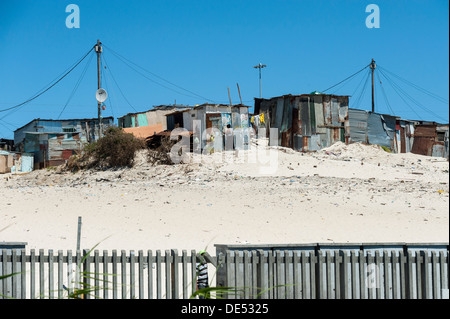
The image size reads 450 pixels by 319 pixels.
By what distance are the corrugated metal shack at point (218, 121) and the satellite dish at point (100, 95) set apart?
4.01 m

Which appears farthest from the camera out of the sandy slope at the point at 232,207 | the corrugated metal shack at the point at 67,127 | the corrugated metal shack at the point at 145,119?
the corrugated metal shack at the point at 67,127

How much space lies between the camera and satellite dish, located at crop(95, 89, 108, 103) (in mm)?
26359

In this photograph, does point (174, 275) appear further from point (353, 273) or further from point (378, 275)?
point (378, 275)

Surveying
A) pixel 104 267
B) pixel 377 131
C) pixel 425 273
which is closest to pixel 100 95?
pixel 377 131

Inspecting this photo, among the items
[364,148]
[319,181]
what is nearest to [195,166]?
[319,181]

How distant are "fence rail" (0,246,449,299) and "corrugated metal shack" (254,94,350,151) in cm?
2134

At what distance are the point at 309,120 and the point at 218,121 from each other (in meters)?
5.43

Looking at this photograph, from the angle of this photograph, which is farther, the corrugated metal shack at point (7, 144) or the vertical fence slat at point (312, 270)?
the corrugated metal shack at point (7, 144)

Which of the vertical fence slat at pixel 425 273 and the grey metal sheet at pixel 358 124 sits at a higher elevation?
the grey metal sheet at pixel 358 124

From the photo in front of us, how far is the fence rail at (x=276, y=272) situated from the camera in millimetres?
5531

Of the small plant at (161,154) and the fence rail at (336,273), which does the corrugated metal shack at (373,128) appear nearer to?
the small plant at (161,154)

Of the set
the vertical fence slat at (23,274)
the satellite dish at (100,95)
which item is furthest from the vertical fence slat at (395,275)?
the satellite dish at (100,95)

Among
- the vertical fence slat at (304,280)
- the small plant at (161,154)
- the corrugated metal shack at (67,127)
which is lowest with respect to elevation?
the vertical fence slat at (304,280)

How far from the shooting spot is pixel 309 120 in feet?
89.4
